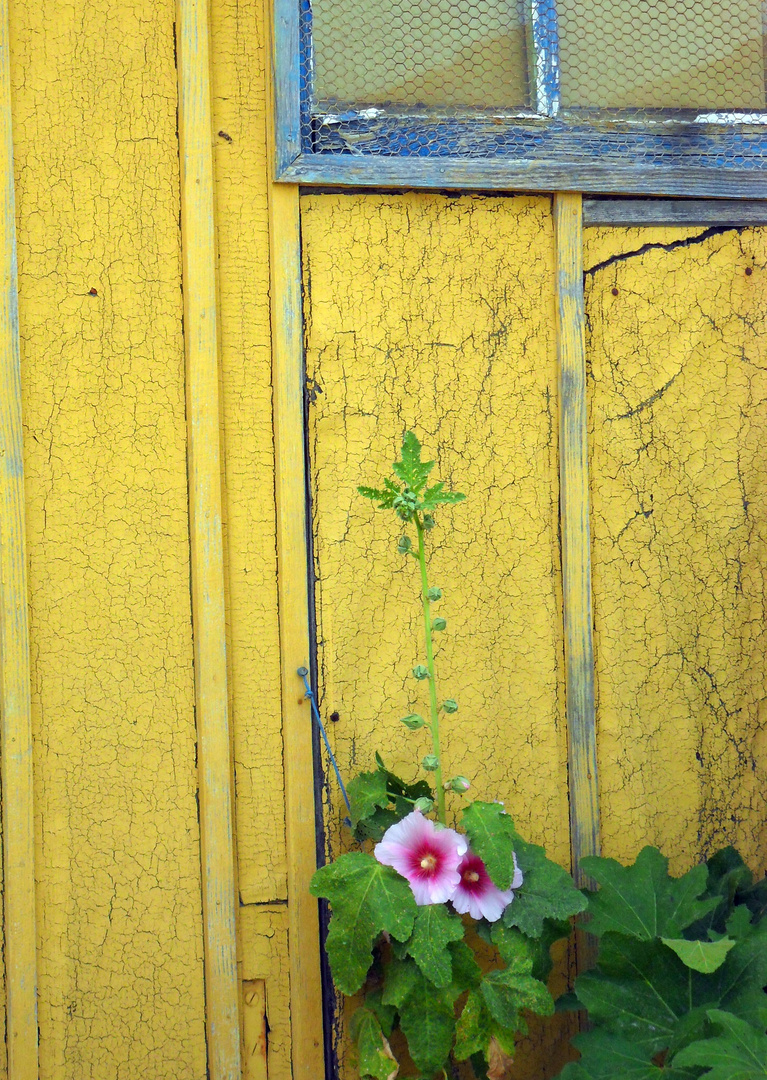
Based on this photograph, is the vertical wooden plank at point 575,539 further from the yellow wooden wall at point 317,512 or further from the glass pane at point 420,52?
the glass pane at point 420,52

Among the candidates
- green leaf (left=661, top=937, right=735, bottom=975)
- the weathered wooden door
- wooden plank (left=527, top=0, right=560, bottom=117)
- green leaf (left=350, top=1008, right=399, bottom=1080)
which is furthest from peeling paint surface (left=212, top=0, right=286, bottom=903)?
green leaf (left=661, top=937, right=735, bottom=975)

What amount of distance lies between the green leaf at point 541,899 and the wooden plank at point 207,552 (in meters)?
0.60

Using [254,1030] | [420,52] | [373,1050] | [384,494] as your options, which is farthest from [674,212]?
[254,1030]

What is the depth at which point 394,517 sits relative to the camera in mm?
2172

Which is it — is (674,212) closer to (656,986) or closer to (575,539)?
(575,539)

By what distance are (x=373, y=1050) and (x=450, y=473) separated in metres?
1.17

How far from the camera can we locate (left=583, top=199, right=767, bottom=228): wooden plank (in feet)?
7.47

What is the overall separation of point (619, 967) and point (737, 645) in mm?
807

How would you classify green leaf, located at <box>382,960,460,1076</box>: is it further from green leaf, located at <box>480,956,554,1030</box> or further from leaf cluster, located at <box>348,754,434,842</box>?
leaf cluster, located at <box>348,754,434,842</box>

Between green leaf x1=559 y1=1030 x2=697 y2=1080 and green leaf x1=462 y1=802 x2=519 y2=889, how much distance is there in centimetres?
36

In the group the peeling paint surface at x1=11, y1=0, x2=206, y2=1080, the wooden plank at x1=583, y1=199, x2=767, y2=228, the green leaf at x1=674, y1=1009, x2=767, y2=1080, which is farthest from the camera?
the wooden plank at x1=583, y1=199, x2=767, y2=228

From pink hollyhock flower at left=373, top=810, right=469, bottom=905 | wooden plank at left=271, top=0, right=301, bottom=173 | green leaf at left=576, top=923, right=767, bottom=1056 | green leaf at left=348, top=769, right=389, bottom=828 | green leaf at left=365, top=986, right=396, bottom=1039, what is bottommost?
green leaf at left=365, top=986, right=396, bottom=1039

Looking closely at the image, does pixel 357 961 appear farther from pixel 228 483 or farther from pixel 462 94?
pixel 462 94

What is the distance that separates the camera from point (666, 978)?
1.89 meters
